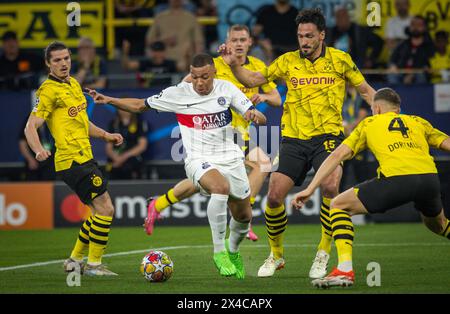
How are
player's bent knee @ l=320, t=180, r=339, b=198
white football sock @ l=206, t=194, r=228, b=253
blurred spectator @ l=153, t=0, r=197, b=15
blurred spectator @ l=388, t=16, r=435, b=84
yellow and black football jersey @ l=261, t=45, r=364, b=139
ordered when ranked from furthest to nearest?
blurred spectator @ l=153, t=0, r=197, b=15 → blurred spectator @ l=388, t=16, r=435, b=84 → yellow and black football jersey @ l=261, t=45, r=364, b=139 → player's bent knee @ l=320, t=180, r=339, b=198 → white football sock @ l=206, t=194, r=228, b=253

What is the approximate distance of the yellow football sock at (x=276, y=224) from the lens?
432 inches

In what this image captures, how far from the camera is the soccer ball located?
10305 mm

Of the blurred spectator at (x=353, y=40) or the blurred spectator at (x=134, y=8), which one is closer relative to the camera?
the blurred spectator at (x=353, y=40)

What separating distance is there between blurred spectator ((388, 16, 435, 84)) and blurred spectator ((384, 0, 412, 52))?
0.49 metres

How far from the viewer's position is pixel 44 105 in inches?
431

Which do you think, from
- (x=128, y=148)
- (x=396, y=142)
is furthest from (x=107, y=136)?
(x=128, y=148)

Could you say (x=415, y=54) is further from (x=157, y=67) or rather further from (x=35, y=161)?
(x=35, y=161)

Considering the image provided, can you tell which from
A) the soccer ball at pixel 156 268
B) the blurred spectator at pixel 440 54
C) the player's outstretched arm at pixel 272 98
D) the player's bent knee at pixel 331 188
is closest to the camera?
the soccer ball at pixel 156 268

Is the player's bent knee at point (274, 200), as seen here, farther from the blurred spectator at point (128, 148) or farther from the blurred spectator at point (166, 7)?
the blurred spectator at point (166, 7)

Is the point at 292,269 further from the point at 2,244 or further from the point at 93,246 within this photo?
the point at 2,244

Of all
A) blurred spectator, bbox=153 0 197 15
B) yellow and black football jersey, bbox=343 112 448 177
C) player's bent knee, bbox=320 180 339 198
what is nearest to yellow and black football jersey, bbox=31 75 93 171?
player's bent knee, bbox=320 180 339 198

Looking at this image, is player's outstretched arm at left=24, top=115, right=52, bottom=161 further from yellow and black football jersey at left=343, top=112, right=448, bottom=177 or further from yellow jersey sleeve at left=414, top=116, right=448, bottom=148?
yellow jersey sleeve at left=414, top=116, right=448, bottom=148

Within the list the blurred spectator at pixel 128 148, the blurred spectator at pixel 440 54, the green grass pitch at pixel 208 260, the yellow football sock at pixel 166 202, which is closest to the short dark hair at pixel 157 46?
the blurred spectator at pixel 128 148

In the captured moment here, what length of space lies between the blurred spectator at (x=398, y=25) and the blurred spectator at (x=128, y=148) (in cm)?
472
